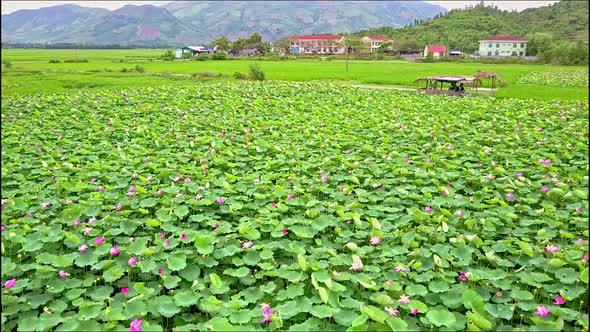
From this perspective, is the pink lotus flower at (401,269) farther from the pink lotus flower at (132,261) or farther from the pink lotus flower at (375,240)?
the pink lotus flower at (132,261)

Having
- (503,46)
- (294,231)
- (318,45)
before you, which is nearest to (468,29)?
(503,46)

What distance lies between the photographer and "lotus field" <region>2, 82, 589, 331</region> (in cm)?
280

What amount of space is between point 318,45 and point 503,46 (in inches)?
1271

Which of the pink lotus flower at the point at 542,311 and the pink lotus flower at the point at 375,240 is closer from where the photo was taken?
the pink lotus flower at the point at 542,311

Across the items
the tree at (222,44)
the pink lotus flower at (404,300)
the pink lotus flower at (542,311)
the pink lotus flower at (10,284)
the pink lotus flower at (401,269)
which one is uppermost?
the tree at (222,44)

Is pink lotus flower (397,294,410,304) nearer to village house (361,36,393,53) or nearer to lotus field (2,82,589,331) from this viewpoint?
lotus field (2,82,589,331)

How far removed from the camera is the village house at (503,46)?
A: 48.1 meters

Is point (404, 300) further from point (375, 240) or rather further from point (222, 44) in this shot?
point (222, 44)

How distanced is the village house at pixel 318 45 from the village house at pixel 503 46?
25.0 m

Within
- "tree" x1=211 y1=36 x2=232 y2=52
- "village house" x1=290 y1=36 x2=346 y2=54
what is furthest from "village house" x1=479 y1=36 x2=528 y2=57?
"tree" x1=211 y1=36 x2=232 y2=52

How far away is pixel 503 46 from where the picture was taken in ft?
168

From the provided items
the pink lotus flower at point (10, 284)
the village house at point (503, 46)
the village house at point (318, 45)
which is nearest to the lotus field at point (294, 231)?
the pink lotus flower at point (10, 284)

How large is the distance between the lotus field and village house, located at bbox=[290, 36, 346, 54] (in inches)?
2701

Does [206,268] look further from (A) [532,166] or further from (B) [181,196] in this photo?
(A) [532,166]
